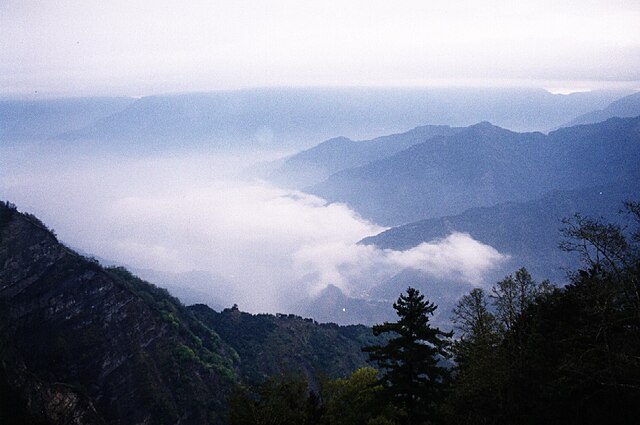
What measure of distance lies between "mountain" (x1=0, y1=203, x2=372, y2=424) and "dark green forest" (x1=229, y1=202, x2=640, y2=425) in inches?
1447

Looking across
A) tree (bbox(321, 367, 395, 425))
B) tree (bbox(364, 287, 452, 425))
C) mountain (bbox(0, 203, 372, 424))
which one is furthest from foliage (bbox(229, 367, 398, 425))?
mountain (bbox(0, 203, 372, 424))

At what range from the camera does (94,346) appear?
7125cm

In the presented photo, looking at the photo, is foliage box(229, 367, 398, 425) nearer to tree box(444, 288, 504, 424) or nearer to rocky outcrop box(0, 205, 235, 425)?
tree box(444, 288, 504, 424)

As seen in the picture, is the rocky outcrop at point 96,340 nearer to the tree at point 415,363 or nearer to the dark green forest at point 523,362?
the dark green forest at point 523,362

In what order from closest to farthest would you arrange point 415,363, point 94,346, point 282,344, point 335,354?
point 415,363, point 94,346, point 282,344, point 335,354

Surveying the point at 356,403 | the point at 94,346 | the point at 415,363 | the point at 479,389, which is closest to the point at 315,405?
the point at 356,403

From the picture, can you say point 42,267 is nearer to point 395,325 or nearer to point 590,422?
point 395,325

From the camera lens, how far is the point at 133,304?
81.9 metres

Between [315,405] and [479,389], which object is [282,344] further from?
[479,389]

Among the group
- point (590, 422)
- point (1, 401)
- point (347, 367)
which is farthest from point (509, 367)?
point (347, 367)

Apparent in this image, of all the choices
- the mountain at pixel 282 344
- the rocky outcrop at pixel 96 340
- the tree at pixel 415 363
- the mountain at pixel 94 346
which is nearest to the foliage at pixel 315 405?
the tree at pixel 415 363

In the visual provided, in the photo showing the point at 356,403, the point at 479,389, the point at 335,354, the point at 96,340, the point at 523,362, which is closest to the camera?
the point at 479,389

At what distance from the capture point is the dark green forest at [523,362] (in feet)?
63.8

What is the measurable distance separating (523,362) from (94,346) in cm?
7026
